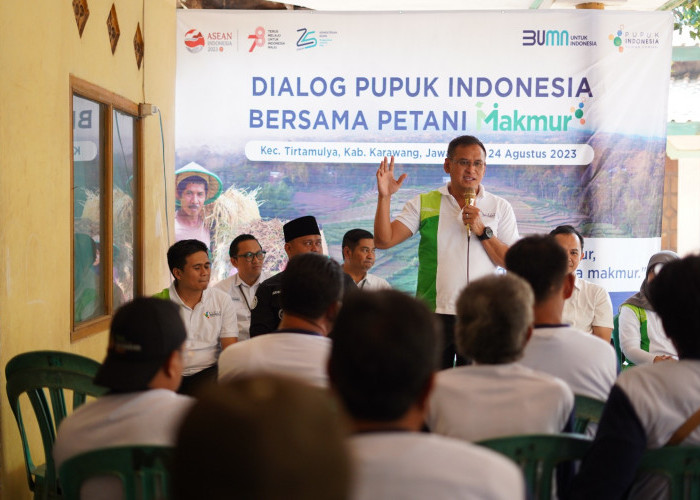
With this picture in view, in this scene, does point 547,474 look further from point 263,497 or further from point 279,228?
point 279,228

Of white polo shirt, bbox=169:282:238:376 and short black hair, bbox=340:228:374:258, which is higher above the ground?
short black hair, bbox=340:228:374:258

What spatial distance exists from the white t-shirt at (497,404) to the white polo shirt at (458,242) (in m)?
2.22

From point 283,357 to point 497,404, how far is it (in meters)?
0.75

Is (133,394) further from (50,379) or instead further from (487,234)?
(487,234)

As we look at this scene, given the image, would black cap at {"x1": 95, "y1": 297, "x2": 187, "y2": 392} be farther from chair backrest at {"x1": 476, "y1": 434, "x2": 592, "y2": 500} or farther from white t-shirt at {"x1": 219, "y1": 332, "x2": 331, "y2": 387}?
chair backrest at {"x1": 476, "y1": 434, "x2": 592, "y2": 500}

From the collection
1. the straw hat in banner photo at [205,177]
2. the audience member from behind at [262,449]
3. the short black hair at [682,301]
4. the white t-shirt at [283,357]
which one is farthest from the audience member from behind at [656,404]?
the straw hat in banner photo at [205,177]

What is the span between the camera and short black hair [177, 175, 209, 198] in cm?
674

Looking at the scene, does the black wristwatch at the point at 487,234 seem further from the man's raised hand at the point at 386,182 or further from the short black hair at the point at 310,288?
the short black hair at the point at 310,288

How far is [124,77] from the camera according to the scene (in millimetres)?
5770

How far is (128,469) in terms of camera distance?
1.91 metres

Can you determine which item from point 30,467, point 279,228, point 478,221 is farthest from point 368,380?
point 279,228

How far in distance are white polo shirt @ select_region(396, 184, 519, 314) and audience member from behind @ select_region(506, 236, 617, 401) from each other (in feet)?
5.14

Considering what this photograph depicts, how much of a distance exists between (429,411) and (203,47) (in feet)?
17.1

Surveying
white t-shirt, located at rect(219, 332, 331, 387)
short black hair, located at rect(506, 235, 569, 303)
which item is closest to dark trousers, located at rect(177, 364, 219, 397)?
white t-shirt, located at rect(219, 332, 331, 387)
